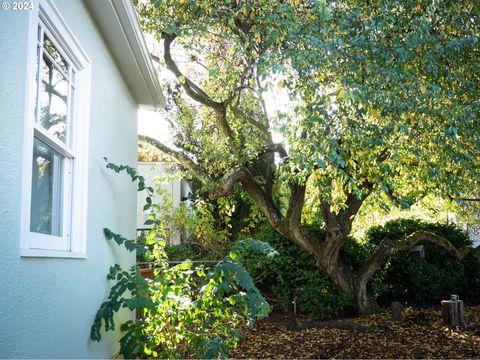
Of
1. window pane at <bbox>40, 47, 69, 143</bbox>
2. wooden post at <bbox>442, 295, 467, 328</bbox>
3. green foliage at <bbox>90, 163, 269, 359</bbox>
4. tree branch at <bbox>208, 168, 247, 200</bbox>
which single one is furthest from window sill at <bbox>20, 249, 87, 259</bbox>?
wooden post at <bbox>442, 295, 467, 328</bbox>

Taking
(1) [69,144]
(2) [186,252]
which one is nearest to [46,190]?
(1) [69,144]

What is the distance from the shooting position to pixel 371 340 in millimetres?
7371

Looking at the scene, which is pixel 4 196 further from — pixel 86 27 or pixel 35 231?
pixel 86 27

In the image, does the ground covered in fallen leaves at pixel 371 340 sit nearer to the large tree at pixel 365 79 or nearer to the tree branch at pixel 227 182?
the large tree at pixel 365 79

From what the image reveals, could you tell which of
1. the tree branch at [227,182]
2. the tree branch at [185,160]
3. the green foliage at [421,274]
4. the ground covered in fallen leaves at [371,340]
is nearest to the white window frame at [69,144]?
the ground covered in fallen leaves at [371,340]

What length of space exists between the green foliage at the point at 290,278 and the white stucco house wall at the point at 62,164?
14.3ft

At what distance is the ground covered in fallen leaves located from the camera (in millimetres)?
6754

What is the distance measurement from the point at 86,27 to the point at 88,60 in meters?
0.30

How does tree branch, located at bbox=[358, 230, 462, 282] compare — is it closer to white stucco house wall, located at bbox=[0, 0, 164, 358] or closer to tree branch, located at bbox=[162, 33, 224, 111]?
tree branch, located at bbox=[162, 33, 224, 111]

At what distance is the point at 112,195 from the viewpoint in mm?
5191

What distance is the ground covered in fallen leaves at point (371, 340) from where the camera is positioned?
6.75m

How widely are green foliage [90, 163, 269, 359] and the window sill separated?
2.19 feet

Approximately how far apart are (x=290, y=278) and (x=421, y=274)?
2.67 meters

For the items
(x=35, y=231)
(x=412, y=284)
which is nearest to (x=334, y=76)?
(x=35, y=231)
